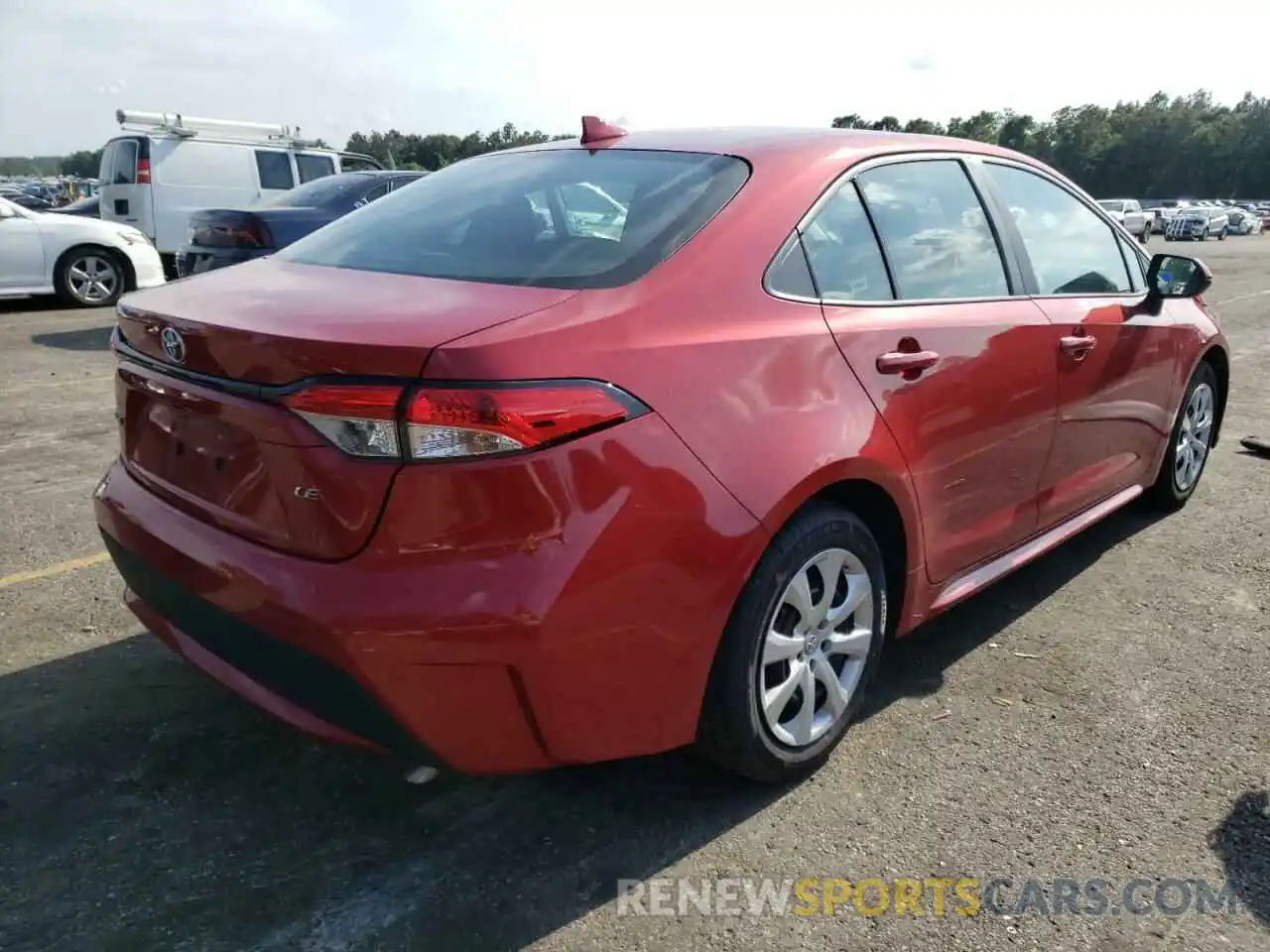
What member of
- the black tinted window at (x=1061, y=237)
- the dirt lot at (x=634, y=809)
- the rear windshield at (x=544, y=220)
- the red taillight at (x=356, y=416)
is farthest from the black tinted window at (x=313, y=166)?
the red taillight at (x=356, y=416)

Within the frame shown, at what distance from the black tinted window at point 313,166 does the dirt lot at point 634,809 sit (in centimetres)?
1186

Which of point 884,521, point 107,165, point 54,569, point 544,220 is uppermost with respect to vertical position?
point 107,165

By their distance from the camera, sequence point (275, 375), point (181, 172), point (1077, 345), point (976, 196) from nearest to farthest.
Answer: point (275, 375)
point (976, 196)
point (1077, 345)
point (181, 172)

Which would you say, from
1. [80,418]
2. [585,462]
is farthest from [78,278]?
[585,462]

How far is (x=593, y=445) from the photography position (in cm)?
197

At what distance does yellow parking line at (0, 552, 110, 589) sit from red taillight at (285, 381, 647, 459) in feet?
8.21

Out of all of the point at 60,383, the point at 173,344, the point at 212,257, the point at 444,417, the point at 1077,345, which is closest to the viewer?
the point at 444,417

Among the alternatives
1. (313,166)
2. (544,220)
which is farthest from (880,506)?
(313,166)

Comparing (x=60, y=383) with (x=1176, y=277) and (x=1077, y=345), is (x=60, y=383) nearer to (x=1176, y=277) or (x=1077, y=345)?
(x=1077, y=345)

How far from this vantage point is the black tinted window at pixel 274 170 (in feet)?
46.0

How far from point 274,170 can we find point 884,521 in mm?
13473

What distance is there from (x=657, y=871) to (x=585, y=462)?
1017 millimetres

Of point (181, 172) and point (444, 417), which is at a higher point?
point (181, 172)

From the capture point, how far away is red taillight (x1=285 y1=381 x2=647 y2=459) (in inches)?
73.9
